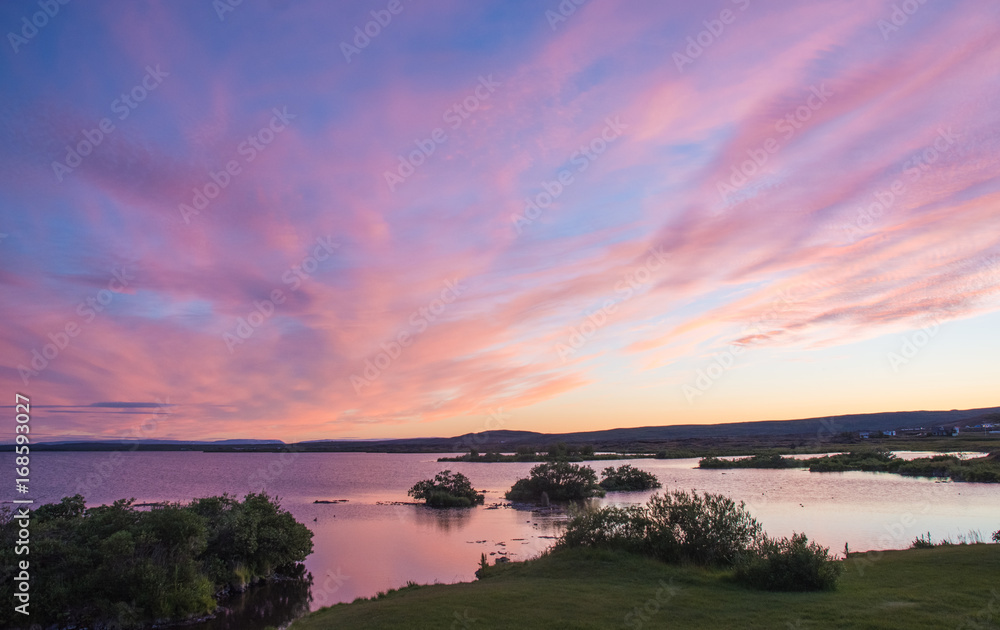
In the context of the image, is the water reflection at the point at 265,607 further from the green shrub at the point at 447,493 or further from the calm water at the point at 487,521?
the green shrub at the point at 447,493

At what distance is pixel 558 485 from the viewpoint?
71.8 metres

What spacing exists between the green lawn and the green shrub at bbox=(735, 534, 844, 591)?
65 cm

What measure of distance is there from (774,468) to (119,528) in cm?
10239

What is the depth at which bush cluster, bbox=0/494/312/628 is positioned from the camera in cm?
2406

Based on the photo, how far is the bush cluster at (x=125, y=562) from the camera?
24062 mm

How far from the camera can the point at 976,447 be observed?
109375 mm

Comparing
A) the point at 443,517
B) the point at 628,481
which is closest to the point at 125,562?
the point at 443,517

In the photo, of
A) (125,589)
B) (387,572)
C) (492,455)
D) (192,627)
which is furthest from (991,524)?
(492,455)

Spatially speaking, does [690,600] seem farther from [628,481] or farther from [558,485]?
[628,481]

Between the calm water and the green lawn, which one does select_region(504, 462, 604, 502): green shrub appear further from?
the green lawn

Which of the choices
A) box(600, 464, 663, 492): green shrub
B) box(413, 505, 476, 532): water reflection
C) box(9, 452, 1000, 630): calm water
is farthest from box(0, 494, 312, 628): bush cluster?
box(600, 464, 663, 492): green shrub

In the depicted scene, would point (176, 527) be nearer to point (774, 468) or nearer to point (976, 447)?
point (774, 468)

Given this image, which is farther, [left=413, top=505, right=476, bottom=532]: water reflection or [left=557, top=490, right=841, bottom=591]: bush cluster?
[left=413, top=505, right=476, bottom=532]: water reflection

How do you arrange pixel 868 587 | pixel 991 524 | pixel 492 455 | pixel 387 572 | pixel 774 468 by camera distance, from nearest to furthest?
pixel 868 587
pixel 387 572
pixel 991 524
pixel 774 468
pixel 492 455
